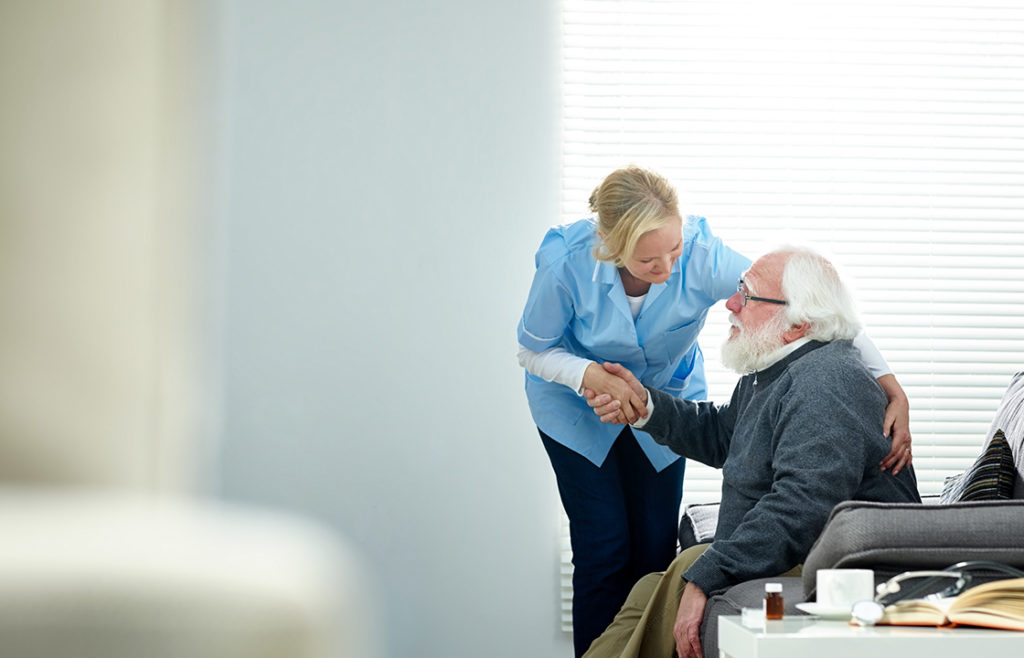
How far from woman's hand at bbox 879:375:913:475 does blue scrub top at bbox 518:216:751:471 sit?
0.49m

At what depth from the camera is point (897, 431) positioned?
72.7 inches

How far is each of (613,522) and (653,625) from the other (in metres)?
0.50

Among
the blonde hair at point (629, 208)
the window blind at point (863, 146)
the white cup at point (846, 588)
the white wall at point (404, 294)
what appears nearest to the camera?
the white cup at point (846, 588)

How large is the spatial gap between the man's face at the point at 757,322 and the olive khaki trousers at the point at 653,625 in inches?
15.1

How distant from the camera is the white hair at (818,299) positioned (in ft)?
6.45

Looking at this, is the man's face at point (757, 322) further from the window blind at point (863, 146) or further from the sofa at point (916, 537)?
the window blind at point (863, 146)

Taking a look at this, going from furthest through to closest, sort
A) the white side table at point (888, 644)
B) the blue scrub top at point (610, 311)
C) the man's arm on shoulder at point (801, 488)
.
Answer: the blue scrub top at point (610, 311) → the man's arm on shoulder at point (801, 488) → the white side table at point (888, 644)

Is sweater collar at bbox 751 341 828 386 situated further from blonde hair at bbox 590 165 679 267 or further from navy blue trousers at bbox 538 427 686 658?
navy blue trousers at bbox 538 427 686 658

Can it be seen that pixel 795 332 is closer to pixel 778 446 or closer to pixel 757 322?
pixel 757 322

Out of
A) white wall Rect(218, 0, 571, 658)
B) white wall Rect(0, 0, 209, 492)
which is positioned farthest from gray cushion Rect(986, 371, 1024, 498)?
white wall Rect(0, 0, 209, 492)

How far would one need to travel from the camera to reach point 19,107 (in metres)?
0.09

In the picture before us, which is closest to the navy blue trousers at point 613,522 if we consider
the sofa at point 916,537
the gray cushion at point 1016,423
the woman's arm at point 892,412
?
the woman's arm at point 892,412

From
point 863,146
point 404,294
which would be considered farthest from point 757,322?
point 863,146

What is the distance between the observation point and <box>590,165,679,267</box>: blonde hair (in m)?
2.18
